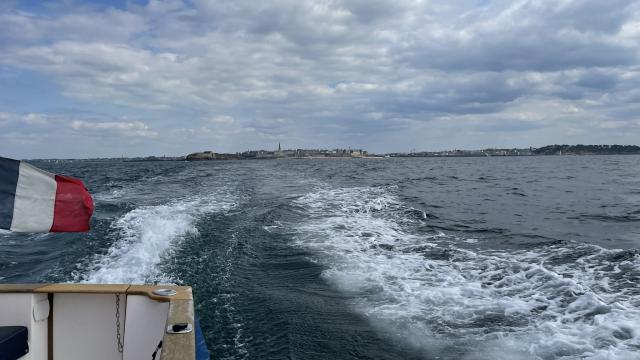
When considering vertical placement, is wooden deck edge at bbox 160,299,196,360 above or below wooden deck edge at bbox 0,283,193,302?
below

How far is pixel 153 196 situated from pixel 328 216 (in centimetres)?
1184

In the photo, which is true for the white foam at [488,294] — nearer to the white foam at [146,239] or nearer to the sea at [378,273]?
the sea at [378,273]

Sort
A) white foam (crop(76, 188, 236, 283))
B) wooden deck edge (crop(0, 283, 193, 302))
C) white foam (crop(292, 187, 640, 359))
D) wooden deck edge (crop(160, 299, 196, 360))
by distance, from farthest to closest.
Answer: white foam (crop(76, 188, 236, 283)), white foam (crop(292, 187, 640, 359)), wooden deck edge (crop(0, 283, 193, 302)), wooden deck edge (crop(160, 299, 196, 360))

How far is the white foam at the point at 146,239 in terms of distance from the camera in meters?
9.44

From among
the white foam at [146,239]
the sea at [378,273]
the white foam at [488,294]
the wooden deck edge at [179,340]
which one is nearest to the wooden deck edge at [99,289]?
the wooden deck edge at [179,340]

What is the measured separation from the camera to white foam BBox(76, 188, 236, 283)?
944 centimetres

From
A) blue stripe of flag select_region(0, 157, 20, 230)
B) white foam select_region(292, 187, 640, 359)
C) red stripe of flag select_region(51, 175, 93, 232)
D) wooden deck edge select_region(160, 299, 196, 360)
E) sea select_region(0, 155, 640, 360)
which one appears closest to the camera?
wooden deck edge select_region(160, 299, 196, 360)

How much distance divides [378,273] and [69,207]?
6.57 m

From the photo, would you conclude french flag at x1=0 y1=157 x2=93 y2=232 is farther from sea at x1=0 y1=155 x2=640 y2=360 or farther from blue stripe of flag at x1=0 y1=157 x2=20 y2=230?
sea at x1=0 y1=155 x2=640 y2=360

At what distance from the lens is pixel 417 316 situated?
7.04 m

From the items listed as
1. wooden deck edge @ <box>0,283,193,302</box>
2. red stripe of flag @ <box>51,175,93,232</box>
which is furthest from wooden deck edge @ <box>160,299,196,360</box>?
red stripe of flag @ <box>51,175,93,232</box>

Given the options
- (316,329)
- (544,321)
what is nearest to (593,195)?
(544,321)

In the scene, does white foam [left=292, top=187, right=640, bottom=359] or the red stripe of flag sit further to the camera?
→ white foam [left=292, top=187, right=640, bottom=359]

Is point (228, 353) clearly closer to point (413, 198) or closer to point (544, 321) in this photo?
point (544, 321)
